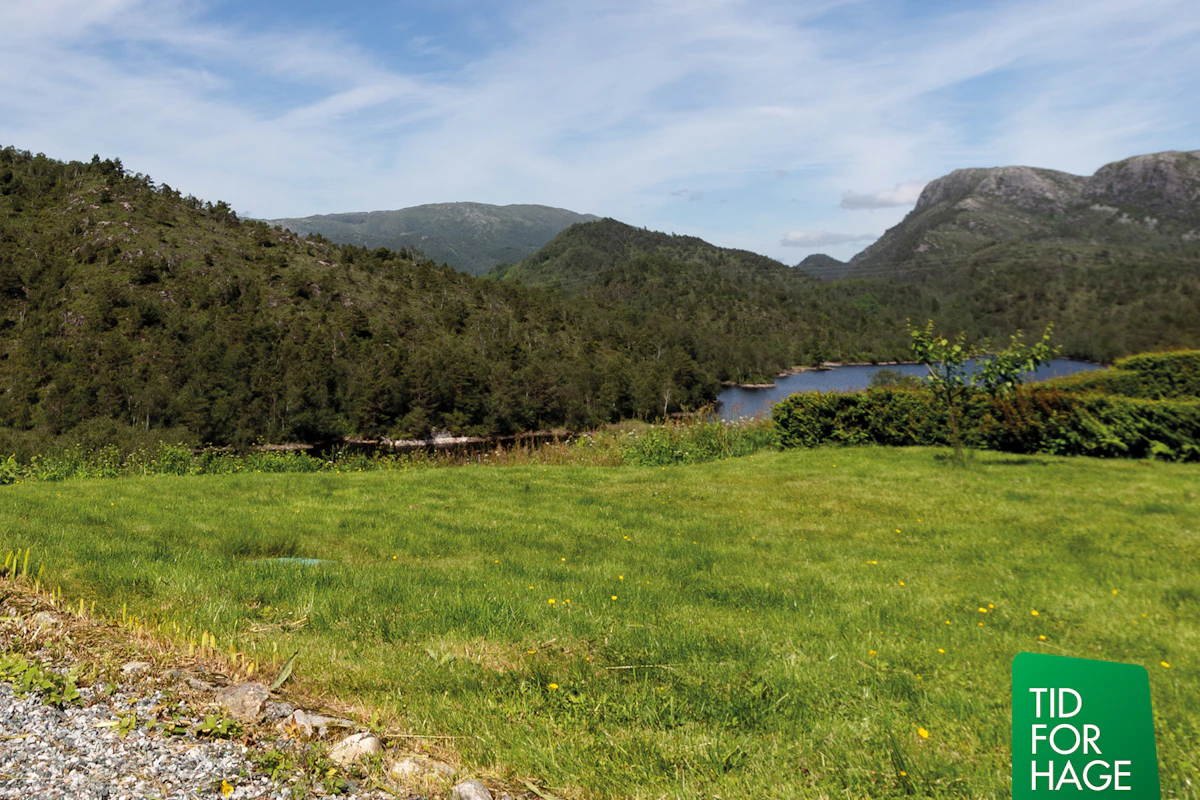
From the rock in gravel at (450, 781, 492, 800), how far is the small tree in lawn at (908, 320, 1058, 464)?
14.5 meters

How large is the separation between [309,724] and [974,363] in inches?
635

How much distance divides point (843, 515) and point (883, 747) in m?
7.87

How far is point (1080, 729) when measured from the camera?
158cm

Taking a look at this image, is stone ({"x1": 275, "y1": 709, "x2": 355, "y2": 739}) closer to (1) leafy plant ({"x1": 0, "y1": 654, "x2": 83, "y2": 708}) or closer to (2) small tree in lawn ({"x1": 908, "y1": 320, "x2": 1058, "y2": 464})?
(1) leafy plant ({"x1": 0, "y1": 654, "x2": 83, "y2": 708})

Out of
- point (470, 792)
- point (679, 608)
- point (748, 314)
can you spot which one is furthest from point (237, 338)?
point (748, 314)

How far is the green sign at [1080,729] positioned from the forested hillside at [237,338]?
51373 mm

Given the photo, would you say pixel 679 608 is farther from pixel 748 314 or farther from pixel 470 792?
pixel 748 314

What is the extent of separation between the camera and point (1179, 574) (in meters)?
7.25

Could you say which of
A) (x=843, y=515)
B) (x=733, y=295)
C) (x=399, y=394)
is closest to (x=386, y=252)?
(x=399, y=394)

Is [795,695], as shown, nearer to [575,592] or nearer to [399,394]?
[575,592]

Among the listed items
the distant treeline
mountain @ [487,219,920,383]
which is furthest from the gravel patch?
mountain @ [487,219,920,383]

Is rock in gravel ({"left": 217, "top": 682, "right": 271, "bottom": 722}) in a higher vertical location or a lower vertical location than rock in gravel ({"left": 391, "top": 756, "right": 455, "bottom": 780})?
higher

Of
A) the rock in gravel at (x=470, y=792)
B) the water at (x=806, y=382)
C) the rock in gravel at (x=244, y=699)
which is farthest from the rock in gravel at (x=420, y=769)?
the water at (x=806, y=382)

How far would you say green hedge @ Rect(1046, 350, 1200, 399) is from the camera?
18.4 metres
